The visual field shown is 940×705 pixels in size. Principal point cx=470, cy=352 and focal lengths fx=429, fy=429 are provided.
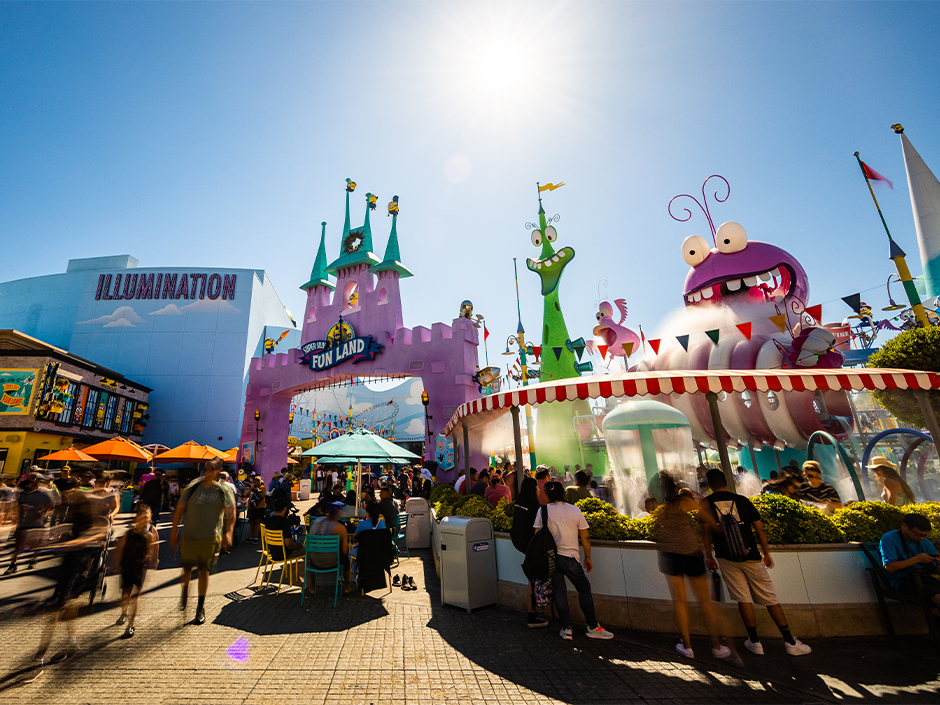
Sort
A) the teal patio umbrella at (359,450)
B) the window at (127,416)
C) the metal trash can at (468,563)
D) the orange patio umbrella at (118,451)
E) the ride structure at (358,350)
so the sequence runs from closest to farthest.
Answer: the metal trash can at (468,563) < the teal patio umbrella at (359,450) < the orange patio umbrella at (118,451) < the ride structure at (358,350) < the window at (127,416)

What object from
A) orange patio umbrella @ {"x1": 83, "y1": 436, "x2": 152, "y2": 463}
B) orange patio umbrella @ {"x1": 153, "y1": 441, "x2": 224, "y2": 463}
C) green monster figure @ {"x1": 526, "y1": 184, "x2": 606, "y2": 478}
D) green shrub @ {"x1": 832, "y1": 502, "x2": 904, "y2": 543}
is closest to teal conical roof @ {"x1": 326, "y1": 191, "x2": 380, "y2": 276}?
green monster figure @ {"x1": 526, "y1": 184, "x2": 606, "y2": 478}

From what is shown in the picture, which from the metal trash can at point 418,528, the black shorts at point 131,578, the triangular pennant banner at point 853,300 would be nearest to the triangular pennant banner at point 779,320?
the triangular pennant banner at point 853,300

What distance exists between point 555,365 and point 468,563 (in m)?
11.5

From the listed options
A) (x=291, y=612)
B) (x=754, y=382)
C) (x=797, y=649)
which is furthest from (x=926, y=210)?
(x=291, y=612)

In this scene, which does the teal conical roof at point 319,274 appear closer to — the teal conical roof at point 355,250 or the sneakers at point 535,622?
the teal conical roof at point 355,250

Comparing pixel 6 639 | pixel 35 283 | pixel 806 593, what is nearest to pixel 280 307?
pixel 35 283

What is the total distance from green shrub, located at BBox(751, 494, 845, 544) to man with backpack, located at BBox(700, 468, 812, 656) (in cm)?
62

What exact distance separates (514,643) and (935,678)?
12.3ft

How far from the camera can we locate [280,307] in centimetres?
4031

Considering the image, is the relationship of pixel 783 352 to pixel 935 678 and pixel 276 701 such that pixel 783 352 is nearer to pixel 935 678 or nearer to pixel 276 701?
pixel 935 678

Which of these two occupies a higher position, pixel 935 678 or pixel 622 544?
pixel 622 544

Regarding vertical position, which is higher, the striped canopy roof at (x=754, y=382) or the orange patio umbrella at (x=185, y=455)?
the orange patio umbrella at (x=185, y=455)

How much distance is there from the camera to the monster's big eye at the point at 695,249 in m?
11.6

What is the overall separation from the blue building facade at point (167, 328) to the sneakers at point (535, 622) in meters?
30.1
